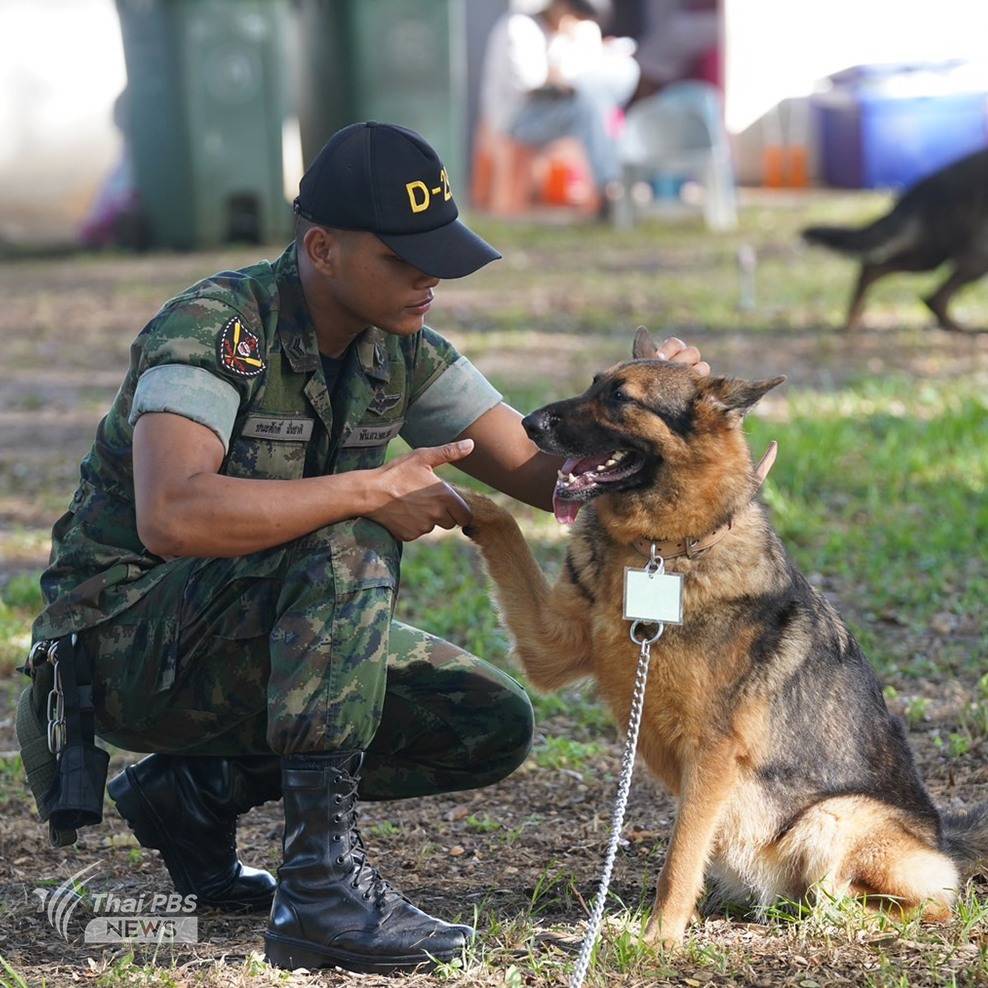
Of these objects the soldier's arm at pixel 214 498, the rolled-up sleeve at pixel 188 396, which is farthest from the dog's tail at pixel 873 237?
the rolled-up sleeve at pixel 188 396

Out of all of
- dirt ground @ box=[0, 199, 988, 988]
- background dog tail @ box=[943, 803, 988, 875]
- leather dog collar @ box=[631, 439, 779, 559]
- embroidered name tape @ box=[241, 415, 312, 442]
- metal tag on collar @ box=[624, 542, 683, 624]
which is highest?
embroidered name tape @ box=[241, 415, 312, 442]

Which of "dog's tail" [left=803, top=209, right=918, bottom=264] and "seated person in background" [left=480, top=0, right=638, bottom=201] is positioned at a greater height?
"seated person in background" [left=480, top=0, right=638, bottom=201]

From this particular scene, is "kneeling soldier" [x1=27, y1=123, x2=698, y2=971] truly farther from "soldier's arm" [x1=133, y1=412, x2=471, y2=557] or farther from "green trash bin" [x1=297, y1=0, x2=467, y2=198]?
"green trash bin" [x1=297, y1=0, x2=467, y2=198]

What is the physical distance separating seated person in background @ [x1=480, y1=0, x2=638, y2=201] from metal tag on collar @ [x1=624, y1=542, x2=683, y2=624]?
13.3 meters

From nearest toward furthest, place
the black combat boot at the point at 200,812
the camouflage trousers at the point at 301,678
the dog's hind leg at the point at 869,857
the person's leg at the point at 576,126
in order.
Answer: the camouflage trousers at the point at 301,678
the dog's hind leg at the point at 869,857
the black combat boot at the point at 200,812
the person's leg at the point at 576,126

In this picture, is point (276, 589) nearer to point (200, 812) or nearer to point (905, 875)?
point (200, 812)

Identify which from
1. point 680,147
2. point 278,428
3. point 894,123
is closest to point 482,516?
point 278,428

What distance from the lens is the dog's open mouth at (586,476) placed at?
3.27 m

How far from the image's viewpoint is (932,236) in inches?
395

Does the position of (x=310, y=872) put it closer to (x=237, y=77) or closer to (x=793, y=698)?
(x=793, y=698)

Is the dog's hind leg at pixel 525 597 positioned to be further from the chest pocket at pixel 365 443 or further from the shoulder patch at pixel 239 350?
the shoulder patch at pixel 239 350

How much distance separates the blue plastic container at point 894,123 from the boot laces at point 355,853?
52.2 ft

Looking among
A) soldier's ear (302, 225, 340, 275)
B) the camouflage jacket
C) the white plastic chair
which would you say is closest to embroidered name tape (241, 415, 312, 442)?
the camouflage jacket

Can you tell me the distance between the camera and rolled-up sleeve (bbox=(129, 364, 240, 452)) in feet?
9.65
